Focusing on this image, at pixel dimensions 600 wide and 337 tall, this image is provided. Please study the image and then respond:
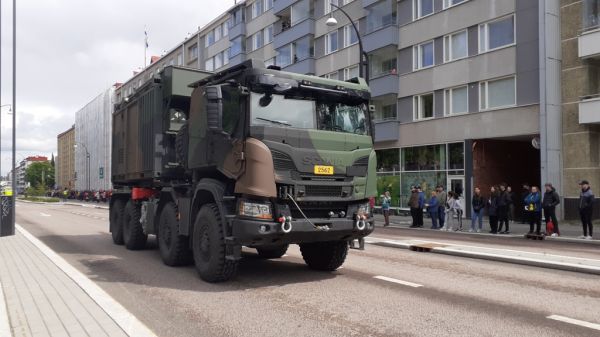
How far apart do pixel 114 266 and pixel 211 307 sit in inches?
166

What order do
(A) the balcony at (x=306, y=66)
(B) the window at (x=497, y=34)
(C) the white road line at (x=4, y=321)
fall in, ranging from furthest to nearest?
(A) the balcony at (x=306, y=66)
(B) the window at (x=497, y=34)
(C) the white road line at (x=4, y=321)

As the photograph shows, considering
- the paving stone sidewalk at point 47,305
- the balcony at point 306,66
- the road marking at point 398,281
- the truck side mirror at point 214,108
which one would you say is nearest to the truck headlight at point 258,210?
the truck side mirror at point 214,108

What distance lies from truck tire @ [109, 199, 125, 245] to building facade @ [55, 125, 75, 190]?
114 metres

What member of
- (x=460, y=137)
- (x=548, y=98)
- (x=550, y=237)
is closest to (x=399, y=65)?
(x=460, y=137)

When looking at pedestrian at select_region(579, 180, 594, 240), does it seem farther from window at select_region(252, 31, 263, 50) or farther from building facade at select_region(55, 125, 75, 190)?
building facade at select_region(55, 125, 75, 190)

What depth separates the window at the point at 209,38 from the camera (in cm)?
5731

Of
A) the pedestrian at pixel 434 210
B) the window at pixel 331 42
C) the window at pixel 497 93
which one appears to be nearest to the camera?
the pedestrian at pixel 434 210

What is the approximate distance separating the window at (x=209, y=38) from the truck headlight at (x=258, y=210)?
173ft

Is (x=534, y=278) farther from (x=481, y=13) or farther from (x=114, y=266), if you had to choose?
(x=481, y=13)

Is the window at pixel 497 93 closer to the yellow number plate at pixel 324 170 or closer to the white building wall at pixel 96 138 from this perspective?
the yellow number plate at pixel 324 170

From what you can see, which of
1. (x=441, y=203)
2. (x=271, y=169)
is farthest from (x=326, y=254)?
(x=441, y=203)

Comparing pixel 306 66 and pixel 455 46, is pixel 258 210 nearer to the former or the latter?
pixel 455 46

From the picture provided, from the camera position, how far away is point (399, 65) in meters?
30.6

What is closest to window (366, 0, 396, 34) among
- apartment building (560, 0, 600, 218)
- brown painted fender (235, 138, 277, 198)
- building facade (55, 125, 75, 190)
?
apartment building (560, 0, 600, 218)
